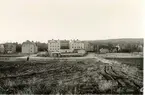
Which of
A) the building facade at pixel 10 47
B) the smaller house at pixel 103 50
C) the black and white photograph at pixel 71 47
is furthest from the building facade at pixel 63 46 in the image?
the building facade at pixel 10 47

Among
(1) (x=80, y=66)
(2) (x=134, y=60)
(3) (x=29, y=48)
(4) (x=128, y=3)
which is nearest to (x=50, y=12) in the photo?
(3) (x=29, y=48)

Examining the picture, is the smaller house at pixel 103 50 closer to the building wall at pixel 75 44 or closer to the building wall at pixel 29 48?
the building wall at pixel 75 44

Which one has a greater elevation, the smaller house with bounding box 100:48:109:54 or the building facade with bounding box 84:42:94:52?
the building facade with bounding box 84:42:94:52

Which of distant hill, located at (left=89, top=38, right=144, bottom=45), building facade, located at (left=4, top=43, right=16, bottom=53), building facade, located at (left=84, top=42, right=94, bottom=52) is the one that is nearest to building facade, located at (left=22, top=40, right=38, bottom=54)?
building facade, located at (left=4, top=43, right=16, bottom=53)

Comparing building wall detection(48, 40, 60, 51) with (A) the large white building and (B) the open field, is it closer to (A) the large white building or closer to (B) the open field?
(A) the large white building

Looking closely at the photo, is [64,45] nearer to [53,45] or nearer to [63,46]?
[63,46]

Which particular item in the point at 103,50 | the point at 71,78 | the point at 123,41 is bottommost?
the point at 71,78

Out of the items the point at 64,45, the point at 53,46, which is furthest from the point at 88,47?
the point at 53,46
